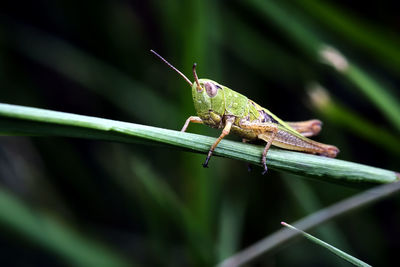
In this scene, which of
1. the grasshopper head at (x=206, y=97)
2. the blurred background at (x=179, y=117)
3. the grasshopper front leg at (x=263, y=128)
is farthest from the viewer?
the blurred background at (x=179, y=117)

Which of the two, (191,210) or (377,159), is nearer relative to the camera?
(191,210)

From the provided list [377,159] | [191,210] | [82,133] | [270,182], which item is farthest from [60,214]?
[377,159]

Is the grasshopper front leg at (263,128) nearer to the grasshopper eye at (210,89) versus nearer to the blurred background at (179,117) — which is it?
the grasshopper eye at (210,89)

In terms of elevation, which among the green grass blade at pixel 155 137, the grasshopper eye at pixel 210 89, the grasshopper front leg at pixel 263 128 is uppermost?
the grasshopper eye at pixel 210 89

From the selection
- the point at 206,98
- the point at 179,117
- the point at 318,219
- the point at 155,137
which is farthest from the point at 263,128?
the point at 155,137

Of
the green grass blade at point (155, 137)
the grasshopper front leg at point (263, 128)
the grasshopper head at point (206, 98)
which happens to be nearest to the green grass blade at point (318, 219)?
the green grass blade at point (155, 137)

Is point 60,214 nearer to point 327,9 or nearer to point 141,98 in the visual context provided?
point 141,98
